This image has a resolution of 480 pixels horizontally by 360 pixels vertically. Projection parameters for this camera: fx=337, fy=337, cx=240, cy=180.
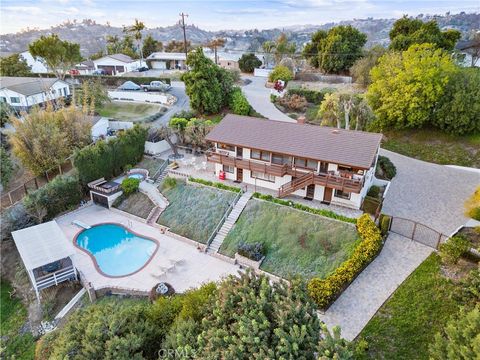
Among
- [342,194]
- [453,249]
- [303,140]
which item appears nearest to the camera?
[453,249]

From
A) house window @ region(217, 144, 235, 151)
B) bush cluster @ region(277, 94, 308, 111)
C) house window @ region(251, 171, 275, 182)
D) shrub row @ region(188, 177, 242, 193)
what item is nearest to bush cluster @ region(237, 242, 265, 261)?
shrub row @ region(188, 177, 242, 193)

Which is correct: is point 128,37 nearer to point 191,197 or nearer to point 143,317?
point 191,197

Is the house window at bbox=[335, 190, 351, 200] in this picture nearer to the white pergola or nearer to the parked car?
the white pergola

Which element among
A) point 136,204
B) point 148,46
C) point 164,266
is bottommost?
point 164,266

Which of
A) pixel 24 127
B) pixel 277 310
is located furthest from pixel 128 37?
pixel 277 310

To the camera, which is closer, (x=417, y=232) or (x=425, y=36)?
(x=417, y=232)

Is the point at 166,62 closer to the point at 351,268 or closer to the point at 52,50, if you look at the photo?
the point at 52,50

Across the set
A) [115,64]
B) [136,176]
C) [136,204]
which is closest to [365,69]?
[136,176]
